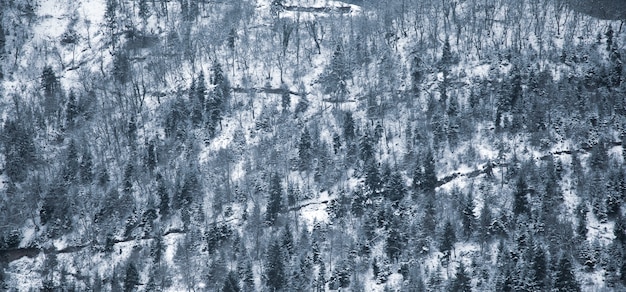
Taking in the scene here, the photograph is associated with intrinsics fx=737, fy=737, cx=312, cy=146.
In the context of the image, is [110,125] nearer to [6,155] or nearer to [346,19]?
[6,155]

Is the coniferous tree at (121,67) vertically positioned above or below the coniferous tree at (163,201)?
above

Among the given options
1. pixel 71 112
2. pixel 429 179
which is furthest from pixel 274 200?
pixel 71 112

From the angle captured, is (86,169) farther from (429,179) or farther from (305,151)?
(429,179)

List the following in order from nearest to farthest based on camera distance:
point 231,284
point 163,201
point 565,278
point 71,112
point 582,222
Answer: point 565,278 → point 231,284 → point 582,222 → point 163,201 → point 71,112

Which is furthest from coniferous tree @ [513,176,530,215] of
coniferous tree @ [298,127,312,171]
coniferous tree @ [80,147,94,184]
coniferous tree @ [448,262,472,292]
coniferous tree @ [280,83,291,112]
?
coniferous tree @ [80,147,94,184]

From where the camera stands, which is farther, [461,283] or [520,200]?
[520,200]

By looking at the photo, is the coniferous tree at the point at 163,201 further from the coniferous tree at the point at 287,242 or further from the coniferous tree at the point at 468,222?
the coniferous tree at the point at 468,222

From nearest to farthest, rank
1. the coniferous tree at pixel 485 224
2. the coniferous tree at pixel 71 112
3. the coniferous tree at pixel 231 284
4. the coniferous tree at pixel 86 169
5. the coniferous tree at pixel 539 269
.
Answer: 1. the coniferous tree at pixel 539 269
2. the coniferous tree at pixel 231 284
3. the coniferous tree at pixel 485 224
4. the coniferous tree at pixel 86 169
5. the coniferous tree at pixel 71 112

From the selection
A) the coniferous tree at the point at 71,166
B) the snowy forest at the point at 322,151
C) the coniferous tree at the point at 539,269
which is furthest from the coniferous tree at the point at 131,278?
the coniferous tree at the point at 539,269
